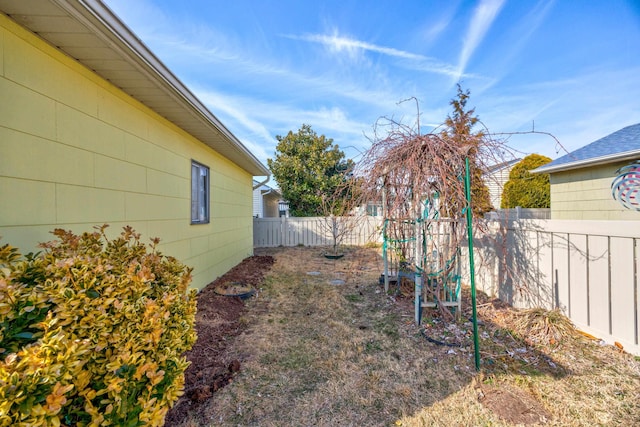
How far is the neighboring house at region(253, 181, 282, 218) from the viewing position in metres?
15.8

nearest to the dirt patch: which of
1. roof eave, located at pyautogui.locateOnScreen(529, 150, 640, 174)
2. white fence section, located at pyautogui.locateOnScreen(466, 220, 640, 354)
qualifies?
white fence section, located at pyautogui.locateOnScreen(466, 220, 640, 354)

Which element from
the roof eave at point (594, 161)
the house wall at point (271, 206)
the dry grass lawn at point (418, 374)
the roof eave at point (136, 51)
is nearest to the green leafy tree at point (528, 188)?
the roof eave at point (594, 161)

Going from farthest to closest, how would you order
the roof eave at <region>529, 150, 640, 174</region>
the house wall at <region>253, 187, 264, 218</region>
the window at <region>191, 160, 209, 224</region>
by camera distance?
the house wall at <region>253, 187, 264, 218</region> → the roof eave at <region>529, 150, 640, 174</region> → the window at <region>191, 160, 209, 224</region>

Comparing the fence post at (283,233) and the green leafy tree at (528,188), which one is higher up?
the green leafy tree at (528,188)

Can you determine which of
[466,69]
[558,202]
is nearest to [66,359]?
[466,69]

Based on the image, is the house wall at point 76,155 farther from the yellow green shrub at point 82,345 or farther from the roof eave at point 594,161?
the roof eave at point 594,161

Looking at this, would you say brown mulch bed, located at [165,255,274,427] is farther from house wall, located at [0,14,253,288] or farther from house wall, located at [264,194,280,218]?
house wall, located at [264,194,280,218]

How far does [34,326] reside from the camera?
3.60ft

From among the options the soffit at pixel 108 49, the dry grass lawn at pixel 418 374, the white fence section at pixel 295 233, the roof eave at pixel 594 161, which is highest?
the soffit at pixel 108 49

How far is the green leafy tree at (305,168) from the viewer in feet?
42.4

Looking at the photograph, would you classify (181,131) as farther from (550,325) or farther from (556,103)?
(556,103)

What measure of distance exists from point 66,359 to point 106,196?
7.21 ft

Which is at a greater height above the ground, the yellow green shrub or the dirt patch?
the yellow green shrub

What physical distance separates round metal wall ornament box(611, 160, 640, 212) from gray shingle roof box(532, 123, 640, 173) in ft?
0.82
